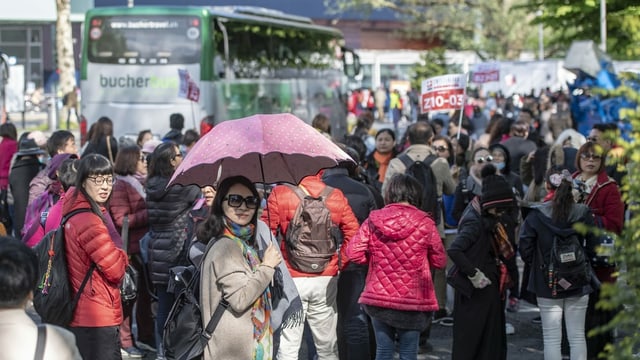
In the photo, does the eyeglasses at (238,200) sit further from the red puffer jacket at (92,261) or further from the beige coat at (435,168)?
the beige coat at (435,168)

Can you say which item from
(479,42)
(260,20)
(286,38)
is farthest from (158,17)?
(479,42)

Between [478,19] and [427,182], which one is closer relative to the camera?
Result: [427,182]

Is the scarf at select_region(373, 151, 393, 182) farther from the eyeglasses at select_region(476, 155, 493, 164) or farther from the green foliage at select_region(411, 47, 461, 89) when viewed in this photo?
the green foliage at select_region(411, 47, 461, 89)

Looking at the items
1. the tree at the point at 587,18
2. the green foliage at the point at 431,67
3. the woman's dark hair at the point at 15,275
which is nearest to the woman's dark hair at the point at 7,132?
the woman's dark hair at the point at 15,275

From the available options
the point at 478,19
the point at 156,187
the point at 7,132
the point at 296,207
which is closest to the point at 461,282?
the point at 296,207

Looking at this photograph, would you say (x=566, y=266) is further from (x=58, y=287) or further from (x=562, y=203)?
(x=58, y=287)

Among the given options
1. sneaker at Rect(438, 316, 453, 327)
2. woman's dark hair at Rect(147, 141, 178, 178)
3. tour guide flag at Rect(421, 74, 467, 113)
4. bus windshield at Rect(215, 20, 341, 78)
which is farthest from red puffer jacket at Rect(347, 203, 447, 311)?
bus windshield at Rect(215, 20, 341, 78)

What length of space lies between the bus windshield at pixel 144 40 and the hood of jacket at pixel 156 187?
13328mm

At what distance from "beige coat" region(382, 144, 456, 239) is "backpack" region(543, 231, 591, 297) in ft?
8.83

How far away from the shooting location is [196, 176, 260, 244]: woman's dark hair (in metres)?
5.68

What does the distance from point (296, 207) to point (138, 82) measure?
15.1m

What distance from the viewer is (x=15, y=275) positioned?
4047mm

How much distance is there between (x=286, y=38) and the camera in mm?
27438

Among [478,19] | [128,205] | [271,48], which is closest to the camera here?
[128,205]
